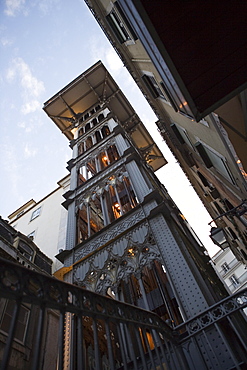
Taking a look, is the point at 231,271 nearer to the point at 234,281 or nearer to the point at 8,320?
the point at 234,281

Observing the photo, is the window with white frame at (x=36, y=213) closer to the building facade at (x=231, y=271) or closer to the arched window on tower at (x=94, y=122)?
the arched window on tower at (x=94, y=122)

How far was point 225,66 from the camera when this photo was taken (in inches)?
175

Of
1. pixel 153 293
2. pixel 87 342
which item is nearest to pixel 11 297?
pixel 87 342

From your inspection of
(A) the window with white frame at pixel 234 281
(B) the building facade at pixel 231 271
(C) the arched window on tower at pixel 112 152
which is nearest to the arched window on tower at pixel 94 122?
(C) the arched window on tower at pixel 112 152

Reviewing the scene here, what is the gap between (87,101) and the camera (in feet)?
77.8

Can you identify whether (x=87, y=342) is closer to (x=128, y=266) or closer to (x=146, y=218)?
(x=128, y=266)

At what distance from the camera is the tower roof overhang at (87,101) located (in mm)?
23172

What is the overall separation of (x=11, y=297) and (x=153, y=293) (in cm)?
823

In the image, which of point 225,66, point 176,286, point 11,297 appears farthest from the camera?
point 176,286

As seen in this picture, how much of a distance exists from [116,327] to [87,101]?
22080mm

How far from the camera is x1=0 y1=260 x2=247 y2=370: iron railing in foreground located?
2297 millimetres

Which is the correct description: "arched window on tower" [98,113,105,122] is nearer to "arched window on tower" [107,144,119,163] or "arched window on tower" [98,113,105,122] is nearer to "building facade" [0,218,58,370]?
"arched window on tower" [107,144,119,163]

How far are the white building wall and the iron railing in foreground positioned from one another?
11563 mm

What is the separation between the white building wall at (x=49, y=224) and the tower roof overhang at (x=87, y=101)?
5827mm
